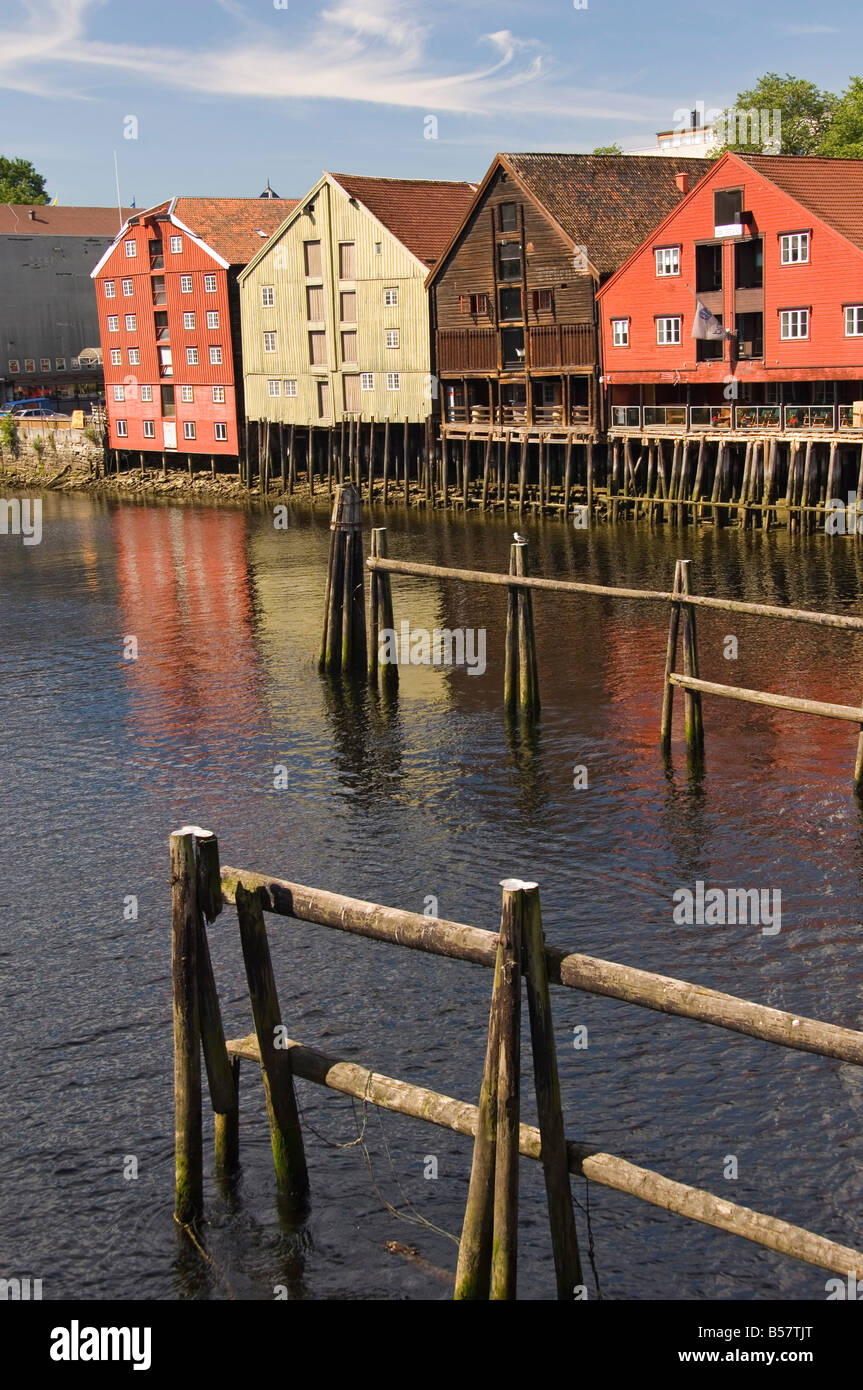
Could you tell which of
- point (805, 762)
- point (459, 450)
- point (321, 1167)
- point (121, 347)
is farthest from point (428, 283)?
point (321, 1167)

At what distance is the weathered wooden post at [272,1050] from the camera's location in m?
9.07

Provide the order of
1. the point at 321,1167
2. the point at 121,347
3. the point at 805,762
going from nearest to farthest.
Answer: the point at 321,1167, the point at 805,762, the point at 121,347

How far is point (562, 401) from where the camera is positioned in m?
57.7

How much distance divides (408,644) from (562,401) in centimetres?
2714

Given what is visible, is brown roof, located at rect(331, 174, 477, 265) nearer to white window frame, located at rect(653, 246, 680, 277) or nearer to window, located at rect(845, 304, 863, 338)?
white window frame, located at rect(653, 246, 680, 277)

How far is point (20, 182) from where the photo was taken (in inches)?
5384

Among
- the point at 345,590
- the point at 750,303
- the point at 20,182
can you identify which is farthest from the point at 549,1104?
the point at 20,182

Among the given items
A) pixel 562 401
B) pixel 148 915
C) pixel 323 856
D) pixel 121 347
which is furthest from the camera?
pixel 121 347

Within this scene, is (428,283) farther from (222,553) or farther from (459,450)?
(222,553)

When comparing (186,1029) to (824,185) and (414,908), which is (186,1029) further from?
(824,185)

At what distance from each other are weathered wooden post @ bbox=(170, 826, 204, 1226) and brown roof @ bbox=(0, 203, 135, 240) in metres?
101

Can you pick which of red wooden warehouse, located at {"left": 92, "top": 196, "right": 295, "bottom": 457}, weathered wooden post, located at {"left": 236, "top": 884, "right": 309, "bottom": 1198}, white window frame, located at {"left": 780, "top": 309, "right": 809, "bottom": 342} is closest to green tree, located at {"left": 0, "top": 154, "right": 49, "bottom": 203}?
red wooden warehouse, located at {"left": 92, "top": 196, "right": 295, "bottom": 457}

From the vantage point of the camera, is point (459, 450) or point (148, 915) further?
point (459, 450)

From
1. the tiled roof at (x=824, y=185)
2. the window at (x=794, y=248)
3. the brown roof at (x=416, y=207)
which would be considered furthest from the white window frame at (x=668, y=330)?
the brown roof at (x=416, y=207)
